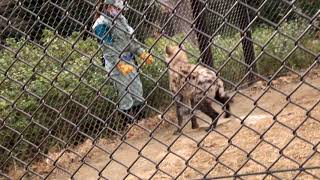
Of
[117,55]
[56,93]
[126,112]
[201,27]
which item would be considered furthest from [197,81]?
[56,93]

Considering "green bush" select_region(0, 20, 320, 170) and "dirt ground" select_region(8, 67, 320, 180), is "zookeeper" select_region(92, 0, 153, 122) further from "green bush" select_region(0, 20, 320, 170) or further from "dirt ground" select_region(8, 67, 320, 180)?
"dirt ground" select_region(8, 67, 320, 180)

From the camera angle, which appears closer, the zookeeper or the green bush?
the zookeeper

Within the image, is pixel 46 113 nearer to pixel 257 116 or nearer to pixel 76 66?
pixel 76 66

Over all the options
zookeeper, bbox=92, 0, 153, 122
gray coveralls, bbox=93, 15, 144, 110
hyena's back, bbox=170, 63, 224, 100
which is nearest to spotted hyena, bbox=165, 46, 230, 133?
hyena's back, bbox=170, 63, 224, 100

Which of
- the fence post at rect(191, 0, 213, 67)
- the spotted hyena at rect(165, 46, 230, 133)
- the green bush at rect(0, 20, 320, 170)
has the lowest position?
the green bush at rect(0, 20, 320, 170)

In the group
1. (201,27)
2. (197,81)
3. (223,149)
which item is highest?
(201,27)

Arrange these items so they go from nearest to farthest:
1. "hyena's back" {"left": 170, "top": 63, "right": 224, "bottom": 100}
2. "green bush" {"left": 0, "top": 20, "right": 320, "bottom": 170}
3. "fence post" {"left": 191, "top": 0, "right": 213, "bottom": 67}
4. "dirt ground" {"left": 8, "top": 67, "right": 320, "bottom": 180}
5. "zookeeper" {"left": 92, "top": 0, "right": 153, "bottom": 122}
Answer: "dirt ground" {"left": 8, "top": 67, "right": 320, "bottom": 180}
"zookeeper" {"left": 92, "top": 0, "right": 153, "bottom": 122}
"green bush" {"left": 0, "top": 20, "right": 320, "bottom": 170}
"hyena's back" {"left": 170, "top": 63, "right": 224, "bottom": 100}
"fence post" {"left": 191, "top": 0, "right": 213, "bottom": 67}

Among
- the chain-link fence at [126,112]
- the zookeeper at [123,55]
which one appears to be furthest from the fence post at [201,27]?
the zookeeper at [123,55]

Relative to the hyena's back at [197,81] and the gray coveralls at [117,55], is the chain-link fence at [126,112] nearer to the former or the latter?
the gray coveralls at [117,55]

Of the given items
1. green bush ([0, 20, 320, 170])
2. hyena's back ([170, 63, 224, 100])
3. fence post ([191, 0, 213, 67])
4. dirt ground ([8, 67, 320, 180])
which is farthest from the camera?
fence post ([191, 0, 213, 67])

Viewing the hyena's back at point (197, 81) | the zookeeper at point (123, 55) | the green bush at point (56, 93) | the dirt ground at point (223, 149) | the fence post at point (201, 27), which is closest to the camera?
the dirt ground at point (223, 149)

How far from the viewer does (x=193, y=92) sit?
6859 millimetres

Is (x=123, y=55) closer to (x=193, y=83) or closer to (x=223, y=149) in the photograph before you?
(x=193, y=83)

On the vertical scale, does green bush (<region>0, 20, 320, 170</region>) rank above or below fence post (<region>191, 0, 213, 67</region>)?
below
